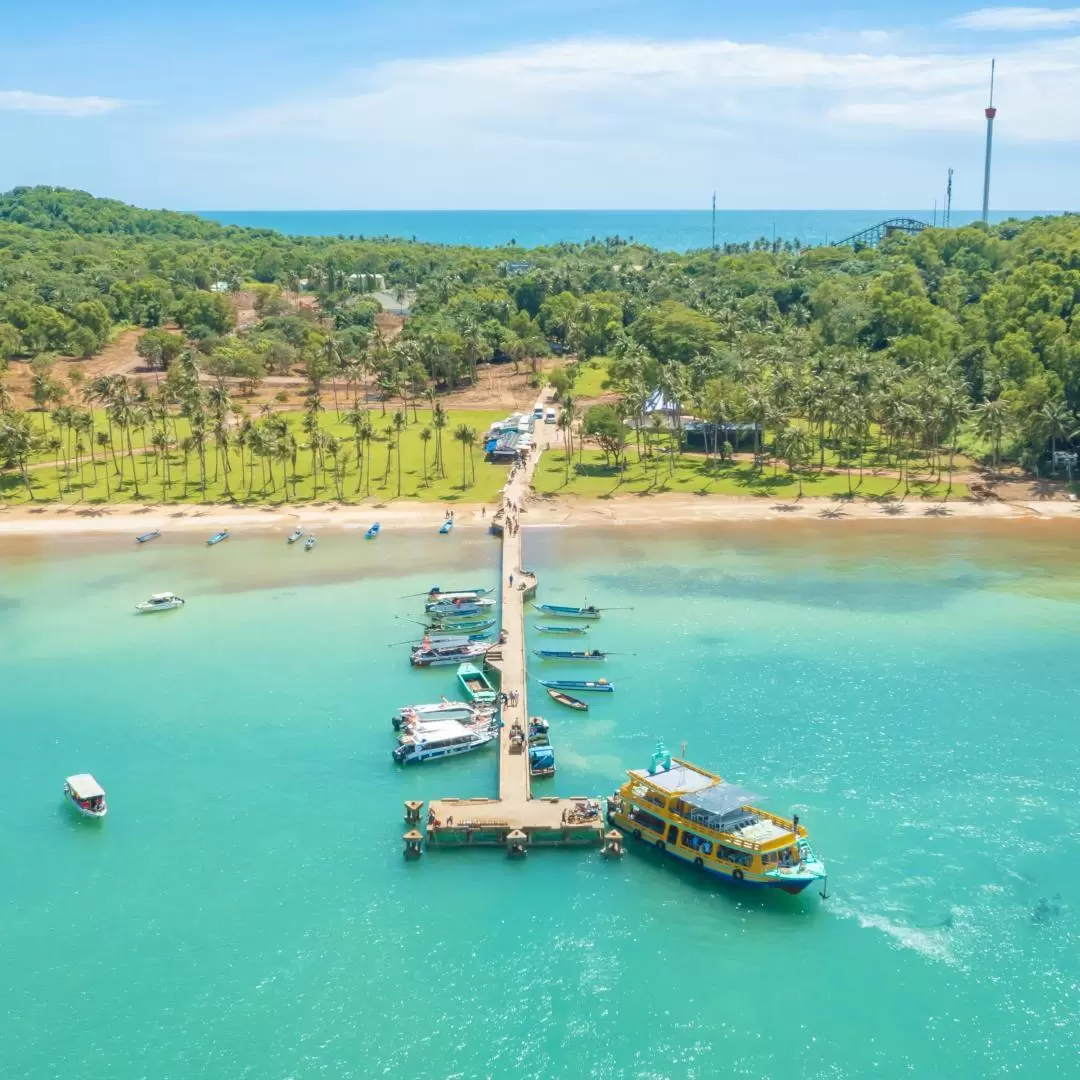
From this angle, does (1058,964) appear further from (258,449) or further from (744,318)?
(744,318)

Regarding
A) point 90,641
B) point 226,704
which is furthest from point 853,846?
point 90,641

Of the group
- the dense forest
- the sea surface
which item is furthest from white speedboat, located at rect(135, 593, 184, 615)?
the dense forest

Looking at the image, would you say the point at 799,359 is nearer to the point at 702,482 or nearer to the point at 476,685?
the point at 702,482

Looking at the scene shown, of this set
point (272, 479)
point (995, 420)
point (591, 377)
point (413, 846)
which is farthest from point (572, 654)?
point (591, 377)

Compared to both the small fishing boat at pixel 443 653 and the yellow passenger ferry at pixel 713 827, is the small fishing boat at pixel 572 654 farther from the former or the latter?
the yellow passenger ferry at pixel 713 827

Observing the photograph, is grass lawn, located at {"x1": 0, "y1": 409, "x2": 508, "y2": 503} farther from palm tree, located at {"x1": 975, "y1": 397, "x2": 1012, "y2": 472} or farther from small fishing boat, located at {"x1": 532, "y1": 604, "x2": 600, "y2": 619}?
palm tree, located at {"x1": 975, "y1": 397, "x2": 1012, "y2": 472}

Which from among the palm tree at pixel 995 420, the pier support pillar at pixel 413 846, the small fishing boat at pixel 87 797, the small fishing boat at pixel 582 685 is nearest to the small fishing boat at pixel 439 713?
the small fishing boat at pixel 582 685
